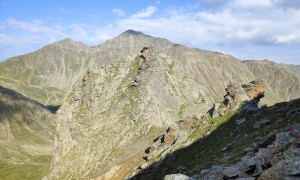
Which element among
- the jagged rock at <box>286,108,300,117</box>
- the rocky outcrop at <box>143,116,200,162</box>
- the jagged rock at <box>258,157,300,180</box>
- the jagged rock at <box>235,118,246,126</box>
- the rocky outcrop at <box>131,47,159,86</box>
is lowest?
the rocky outcrop at <box>143,116,200,162</box>

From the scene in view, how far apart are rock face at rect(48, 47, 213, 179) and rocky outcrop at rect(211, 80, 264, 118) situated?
31.7m

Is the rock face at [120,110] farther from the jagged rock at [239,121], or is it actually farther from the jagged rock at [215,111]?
the jagged rock at [239,121]

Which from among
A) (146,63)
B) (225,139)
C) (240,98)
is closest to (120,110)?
(146,63)

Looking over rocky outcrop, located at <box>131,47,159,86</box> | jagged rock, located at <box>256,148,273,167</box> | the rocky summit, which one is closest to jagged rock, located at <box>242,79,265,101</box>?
the rocky summit

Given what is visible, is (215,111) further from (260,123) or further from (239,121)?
(260,123)

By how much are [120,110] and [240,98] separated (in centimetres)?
5657

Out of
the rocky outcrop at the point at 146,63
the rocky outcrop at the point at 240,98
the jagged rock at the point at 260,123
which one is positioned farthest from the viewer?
the rocky outcrop at the point at 146,63

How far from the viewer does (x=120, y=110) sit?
124500 mm

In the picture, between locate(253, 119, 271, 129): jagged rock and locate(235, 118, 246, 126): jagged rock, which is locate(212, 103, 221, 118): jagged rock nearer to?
locate(235, 118, 246, 126): jagged rock

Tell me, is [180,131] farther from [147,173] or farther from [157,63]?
[157,63]

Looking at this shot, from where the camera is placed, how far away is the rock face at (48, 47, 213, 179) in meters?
113

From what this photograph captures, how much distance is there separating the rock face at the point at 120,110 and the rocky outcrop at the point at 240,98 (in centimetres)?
3175

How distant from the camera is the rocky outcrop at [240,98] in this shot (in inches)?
3007

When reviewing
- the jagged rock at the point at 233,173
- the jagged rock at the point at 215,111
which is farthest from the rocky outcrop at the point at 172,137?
the jagged rock at the point at 233,173
